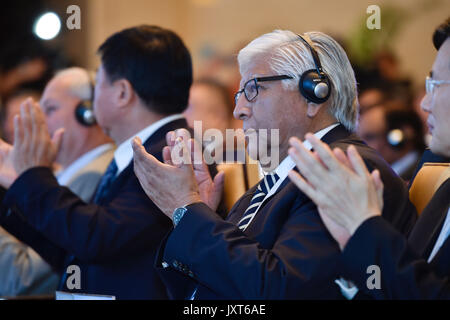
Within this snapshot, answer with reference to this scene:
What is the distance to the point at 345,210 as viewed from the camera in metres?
1.20

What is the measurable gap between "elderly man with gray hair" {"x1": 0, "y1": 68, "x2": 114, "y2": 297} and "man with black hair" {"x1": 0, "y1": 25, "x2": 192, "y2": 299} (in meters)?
0.13

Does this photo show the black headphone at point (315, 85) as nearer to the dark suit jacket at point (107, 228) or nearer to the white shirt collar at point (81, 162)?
the dark suit jacket at point (107, 228)

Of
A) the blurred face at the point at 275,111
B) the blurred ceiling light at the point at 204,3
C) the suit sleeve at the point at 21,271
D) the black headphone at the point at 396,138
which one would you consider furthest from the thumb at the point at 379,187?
the blurred ceiling light at the point at 204,3

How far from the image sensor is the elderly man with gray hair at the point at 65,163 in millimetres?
2418

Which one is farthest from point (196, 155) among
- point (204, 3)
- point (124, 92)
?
point (204, 3)

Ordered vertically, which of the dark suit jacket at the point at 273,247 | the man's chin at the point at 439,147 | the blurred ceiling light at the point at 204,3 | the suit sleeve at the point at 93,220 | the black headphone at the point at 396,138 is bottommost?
the black headphone at the point at 396,138

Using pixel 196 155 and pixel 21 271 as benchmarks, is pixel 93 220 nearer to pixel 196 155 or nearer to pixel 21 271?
pixel 196 155

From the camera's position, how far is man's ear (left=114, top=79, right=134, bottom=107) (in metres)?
2.16

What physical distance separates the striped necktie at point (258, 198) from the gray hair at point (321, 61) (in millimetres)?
227

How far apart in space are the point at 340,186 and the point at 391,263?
0.56 feet

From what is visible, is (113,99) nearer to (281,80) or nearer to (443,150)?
(281,80)

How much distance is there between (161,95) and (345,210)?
43.2 inches

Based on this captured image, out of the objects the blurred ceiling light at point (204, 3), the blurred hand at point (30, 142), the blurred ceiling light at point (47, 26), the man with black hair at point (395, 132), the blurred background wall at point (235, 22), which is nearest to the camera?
the blurred hand at point (30, 142)
